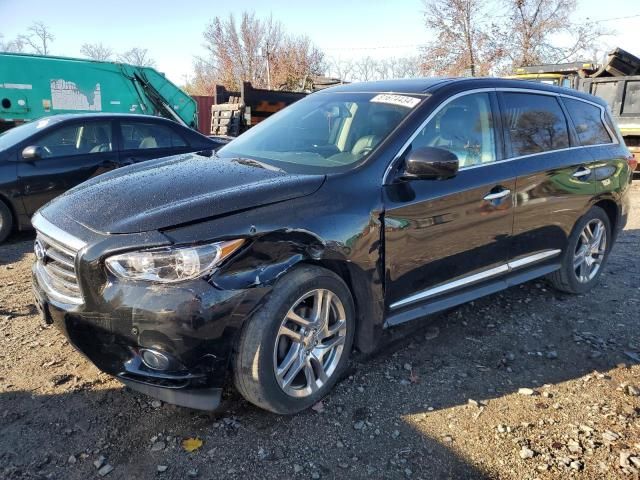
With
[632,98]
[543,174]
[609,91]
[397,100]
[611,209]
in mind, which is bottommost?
[611,209]

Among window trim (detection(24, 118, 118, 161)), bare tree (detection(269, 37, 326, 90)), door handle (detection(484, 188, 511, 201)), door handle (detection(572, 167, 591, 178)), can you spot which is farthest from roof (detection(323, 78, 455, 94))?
bare tree (detection(269, 37, 326, 90))

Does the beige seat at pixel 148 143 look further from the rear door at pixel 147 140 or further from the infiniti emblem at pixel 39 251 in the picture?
the infiniti emblem at pixel 39 251

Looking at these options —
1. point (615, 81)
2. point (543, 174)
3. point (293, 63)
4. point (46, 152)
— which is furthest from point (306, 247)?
point (293, 63)

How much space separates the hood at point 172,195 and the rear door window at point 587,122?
2756 millimetres

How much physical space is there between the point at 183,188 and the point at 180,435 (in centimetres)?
128

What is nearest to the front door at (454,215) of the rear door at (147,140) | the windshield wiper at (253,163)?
the windshield wiper at (253,163)

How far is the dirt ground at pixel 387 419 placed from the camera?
Answer: 2.42m

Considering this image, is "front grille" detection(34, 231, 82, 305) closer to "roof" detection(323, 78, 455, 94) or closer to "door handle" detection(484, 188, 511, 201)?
"roof" detection(323, 78, 455, 94)

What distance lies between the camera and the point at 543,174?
3.88 m

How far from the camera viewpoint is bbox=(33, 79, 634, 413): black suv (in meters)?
2.37

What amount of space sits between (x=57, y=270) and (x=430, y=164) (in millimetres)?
2102

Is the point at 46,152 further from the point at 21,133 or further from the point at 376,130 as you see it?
the point at 376,130

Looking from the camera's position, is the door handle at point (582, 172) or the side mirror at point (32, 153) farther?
the side mirror at point (32, 153)

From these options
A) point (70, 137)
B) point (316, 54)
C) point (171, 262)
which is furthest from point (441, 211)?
point (316, 54)
